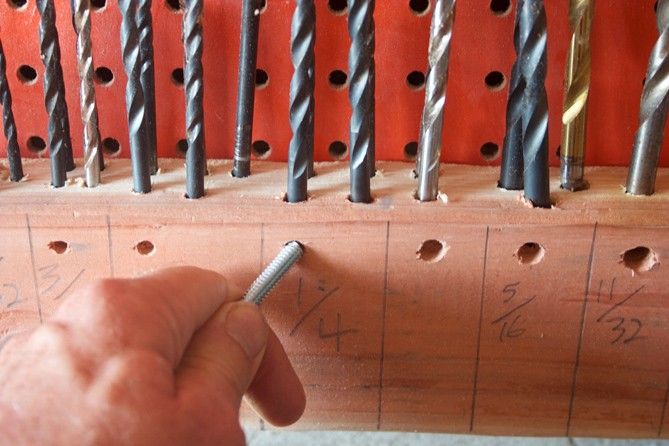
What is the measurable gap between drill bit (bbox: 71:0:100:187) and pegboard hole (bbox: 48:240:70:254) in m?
0.06

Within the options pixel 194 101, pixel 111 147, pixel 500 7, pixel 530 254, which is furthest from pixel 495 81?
pixel 111 147

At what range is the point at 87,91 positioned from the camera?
23.0 inches

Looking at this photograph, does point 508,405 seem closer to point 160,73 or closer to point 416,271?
point 416,271

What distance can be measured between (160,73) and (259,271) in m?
0.22

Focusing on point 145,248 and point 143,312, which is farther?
point 145,248

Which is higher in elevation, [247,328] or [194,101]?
[194,101]

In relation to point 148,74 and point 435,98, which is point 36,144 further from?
point 435,98

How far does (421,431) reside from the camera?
65cm

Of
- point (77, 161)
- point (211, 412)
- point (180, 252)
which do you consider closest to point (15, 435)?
point (211, 412)

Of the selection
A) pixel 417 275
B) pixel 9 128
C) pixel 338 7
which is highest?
pixel 338 7

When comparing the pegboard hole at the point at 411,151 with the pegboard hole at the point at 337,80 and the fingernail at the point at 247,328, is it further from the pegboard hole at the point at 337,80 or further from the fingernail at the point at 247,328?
the fingernail at the point at 247,328

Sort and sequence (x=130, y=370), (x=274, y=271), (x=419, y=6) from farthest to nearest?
(x=419, y=6)
(x=274, y=271)
(x=130, y=370)

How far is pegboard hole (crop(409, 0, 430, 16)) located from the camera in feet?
2.02

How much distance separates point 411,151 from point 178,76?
0.79 ft
